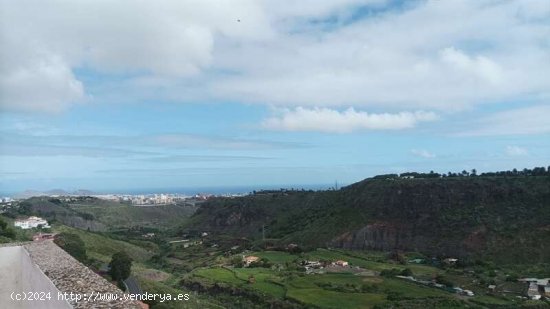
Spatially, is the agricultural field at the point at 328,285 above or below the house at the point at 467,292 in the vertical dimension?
above

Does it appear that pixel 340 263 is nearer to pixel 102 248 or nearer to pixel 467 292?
pixel 467 292

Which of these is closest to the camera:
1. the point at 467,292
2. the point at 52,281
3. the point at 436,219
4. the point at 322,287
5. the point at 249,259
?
the point at 52,281

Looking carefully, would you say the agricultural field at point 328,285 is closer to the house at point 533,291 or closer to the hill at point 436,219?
the house at point 533,291

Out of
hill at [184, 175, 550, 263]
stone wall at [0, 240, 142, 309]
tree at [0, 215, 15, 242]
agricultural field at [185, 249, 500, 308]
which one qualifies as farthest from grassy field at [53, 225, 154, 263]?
stone wall at [0, 240, 142, 309]

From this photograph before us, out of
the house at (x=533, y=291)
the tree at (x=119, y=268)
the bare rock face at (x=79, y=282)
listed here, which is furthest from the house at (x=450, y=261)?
the bare rock face at (x=79, y=282)

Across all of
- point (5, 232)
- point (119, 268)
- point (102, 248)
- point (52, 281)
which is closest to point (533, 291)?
point (119, 268)

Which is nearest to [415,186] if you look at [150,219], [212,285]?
[212,285]

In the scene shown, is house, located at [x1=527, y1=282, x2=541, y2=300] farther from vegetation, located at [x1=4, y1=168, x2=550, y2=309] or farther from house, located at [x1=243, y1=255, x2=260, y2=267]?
house, located at [x1=243, y1=255, x2=260, y2=267]
